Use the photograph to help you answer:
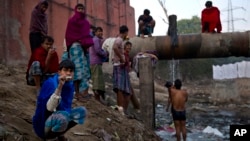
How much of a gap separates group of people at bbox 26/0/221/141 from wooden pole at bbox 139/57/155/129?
0.87ft

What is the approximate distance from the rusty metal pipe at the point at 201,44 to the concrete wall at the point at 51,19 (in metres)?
4.20

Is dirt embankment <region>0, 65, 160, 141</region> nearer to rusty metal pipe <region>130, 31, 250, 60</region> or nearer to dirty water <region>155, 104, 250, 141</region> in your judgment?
dirty water <region>155, 104, 250, 141</region>

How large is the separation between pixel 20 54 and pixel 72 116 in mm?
8173

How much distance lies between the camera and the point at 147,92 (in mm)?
7488

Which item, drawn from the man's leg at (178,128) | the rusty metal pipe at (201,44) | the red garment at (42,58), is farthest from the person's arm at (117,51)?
the rusty metal pipe at (201,44)

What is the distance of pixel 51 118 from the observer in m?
3.35

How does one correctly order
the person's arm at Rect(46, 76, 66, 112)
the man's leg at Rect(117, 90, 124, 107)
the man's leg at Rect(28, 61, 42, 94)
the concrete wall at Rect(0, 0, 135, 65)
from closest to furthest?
the person's arm at Rect(46, 76, 66, 112)
the man's leg at Rect(28, 61, 42, 94)
the man's leg at Rect(117, 90, 124, 107)
the concrete wall at Rect(0, 0, 135, 65)

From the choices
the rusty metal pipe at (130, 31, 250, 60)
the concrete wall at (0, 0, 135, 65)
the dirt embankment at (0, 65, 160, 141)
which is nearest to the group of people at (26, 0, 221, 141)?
the dirt embankment at (0, 65, 160, 141)

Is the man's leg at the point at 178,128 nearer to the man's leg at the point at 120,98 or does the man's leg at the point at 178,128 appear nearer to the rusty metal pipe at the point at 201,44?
the man's leg at the point at 120,98

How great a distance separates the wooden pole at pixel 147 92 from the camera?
7.37 metres

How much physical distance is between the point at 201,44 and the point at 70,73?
550 centimetres

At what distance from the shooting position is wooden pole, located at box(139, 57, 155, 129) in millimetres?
7367

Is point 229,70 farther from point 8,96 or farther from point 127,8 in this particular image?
point 8,96

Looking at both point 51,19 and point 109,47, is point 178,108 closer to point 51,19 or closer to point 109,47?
point 109,47
